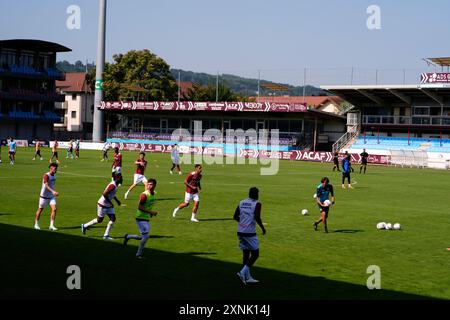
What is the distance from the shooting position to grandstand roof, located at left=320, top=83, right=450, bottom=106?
79125 mm

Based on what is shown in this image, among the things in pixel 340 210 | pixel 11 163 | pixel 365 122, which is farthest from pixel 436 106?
pixel 340 210

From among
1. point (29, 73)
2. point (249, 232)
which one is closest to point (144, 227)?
point (249, 232)

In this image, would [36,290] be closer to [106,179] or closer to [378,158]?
[106,179]

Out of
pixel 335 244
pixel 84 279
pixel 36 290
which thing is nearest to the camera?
pixel 36 290

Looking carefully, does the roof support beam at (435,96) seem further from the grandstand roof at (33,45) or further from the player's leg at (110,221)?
the player's leg at (110,221)

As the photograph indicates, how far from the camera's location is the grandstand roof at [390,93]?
7912 centimetres

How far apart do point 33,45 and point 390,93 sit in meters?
54.5

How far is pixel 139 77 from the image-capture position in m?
112

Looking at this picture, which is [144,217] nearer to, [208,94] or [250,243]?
[250,243]

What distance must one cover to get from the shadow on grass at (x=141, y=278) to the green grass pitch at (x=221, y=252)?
21mm

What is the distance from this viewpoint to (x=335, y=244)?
58.6 ft

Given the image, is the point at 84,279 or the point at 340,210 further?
the point at 340,210

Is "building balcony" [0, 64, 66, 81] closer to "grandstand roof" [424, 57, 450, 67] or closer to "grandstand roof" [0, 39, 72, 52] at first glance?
"grandstand roof" [0, 39, 72, 52]
